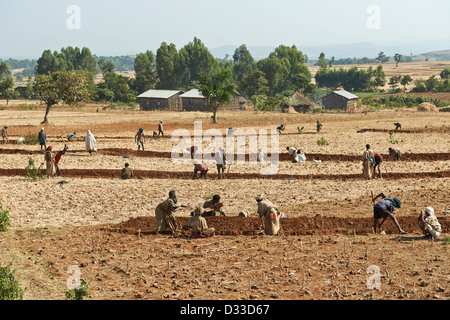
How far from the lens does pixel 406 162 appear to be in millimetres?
26156

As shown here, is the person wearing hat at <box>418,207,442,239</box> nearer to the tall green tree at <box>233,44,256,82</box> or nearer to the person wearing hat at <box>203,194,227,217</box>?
the person wearing hat at <box>203,194,227,217</box>

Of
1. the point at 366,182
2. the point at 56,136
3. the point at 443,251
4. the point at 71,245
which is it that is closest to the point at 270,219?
the point at 443,251

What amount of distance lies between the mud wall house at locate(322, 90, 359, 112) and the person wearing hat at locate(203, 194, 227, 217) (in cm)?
5757

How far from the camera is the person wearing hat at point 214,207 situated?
16.2 m

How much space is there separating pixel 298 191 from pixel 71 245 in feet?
30.5

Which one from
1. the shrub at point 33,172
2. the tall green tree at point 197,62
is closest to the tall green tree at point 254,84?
the tall green tree at point 197,62

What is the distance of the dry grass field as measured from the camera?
11.0m

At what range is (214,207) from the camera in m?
16.2

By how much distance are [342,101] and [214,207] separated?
5930cm

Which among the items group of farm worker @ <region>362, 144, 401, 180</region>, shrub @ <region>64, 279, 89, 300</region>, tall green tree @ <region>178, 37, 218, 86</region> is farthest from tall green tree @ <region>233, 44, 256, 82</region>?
shrub @ <region>64, 279, 89, 300</region>

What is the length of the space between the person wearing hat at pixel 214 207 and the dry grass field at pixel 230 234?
22.4 inches

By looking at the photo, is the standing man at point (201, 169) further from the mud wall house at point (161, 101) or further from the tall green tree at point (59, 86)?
the mud wall house at point (161, 101)

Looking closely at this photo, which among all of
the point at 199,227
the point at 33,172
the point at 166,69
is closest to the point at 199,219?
the point at 199,227

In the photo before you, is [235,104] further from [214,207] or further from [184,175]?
[214,207]
